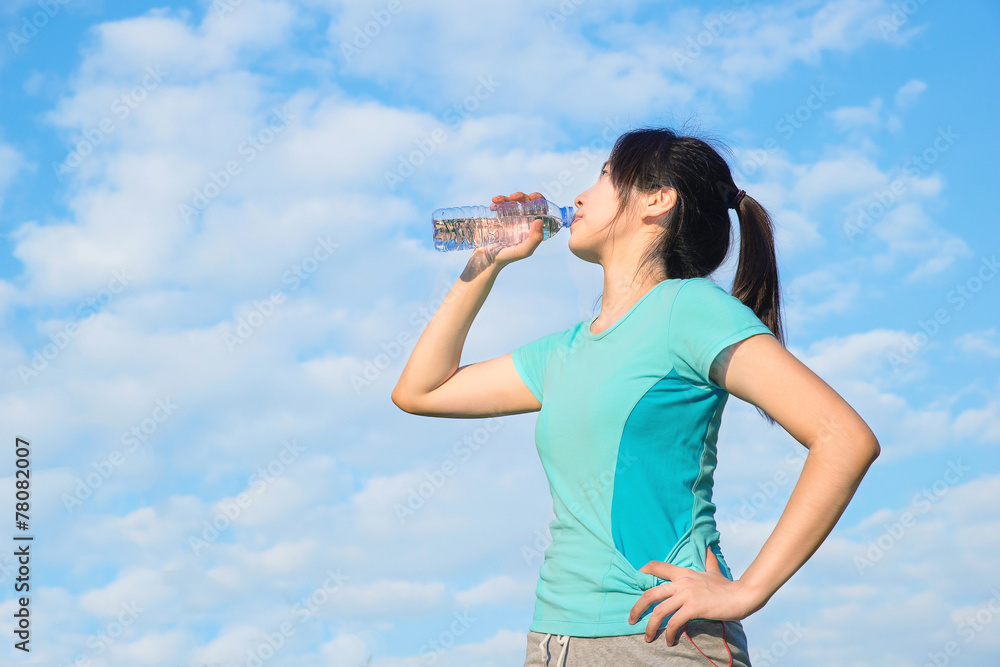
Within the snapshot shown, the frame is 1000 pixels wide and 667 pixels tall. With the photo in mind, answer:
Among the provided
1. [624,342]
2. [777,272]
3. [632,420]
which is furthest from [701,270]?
[632,420]

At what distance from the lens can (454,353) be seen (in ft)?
10.5

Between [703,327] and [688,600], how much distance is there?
0.65 meters

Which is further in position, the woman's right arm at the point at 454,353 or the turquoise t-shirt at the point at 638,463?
the woman's right arm at the point at 454,353

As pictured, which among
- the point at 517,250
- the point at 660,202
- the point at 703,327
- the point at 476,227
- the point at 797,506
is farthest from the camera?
the point at 476,227

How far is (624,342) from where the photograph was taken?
7.93ft

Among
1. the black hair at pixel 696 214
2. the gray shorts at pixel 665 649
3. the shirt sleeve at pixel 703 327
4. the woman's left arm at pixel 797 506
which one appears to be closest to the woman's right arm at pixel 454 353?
the black hair at pixel 696 214

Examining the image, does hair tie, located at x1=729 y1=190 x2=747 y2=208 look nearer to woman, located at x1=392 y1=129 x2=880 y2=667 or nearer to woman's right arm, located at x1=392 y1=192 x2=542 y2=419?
woman, located at x1=392 y1=129 x2=880 y2=667

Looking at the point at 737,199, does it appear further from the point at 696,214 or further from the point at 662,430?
the point at 662,430

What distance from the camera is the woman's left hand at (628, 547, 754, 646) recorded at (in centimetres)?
206

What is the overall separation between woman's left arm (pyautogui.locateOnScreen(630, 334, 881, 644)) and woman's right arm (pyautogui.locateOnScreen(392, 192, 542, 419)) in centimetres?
114

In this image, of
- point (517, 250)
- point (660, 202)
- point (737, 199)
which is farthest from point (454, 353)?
point (737, 199)

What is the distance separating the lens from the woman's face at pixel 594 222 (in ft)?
8.96

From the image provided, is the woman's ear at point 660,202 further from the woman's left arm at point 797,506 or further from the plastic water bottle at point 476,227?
the plastic water bottle at point 476,227

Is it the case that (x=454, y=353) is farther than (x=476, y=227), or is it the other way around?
(x=476, y=227)
